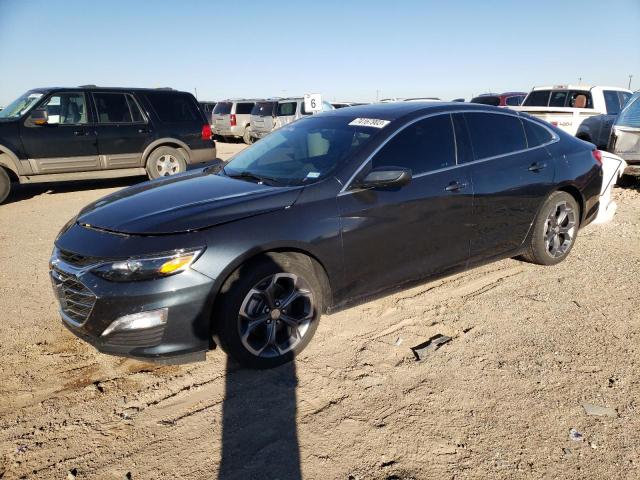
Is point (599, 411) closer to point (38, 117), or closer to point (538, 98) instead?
point (38, 117)

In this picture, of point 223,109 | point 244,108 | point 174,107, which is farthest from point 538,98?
point 223,109

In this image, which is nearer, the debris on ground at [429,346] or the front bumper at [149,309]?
the front bumper at [149,309]

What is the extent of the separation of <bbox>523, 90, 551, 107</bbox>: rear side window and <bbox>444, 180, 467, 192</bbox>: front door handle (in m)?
9.88

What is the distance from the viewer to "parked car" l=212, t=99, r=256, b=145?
2083 centimetres

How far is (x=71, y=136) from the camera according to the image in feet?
28.6

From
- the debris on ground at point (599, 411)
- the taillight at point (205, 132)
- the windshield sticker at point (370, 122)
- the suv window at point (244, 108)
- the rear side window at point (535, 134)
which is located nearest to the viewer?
the debris on ground at point (599, 411)

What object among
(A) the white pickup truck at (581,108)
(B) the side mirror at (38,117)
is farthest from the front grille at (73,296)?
(A) the white pickup truck at (581,108)

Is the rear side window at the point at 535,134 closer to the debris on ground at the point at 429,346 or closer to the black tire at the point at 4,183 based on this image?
the debris on ground at the point at 429,346

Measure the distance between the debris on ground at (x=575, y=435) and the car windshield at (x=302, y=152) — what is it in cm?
214

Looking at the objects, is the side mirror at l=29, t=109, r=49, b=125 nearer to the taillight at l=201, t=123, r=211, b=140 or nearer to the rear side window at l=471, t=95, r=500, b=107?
the taillight at l=201, t=123, r=211, b=140

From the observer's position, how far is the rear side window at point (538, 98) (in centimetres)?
1206

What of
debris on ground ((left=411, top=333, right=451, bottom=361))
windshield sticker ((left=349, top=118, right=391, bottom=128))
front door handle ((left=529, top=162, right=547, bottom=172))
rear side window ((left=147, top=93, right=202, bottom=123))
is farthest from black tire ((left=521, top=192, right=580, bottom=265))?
rear side window ((left=147, top=93, right=202, bottom=123))

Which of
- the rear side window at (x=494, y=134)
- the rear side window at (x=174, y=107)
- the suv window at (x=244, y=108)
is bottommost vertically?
the rear side window at (x=494, y=134)

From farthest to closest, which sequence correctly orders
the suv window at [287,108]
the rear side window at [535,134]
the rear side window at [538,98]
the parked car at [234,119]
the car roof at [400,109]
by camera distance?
the parked car at [234,119], the suv window at [287,108], the rear side window at [538,98], the rear side window at [535,134], the car roof at [400,109]
